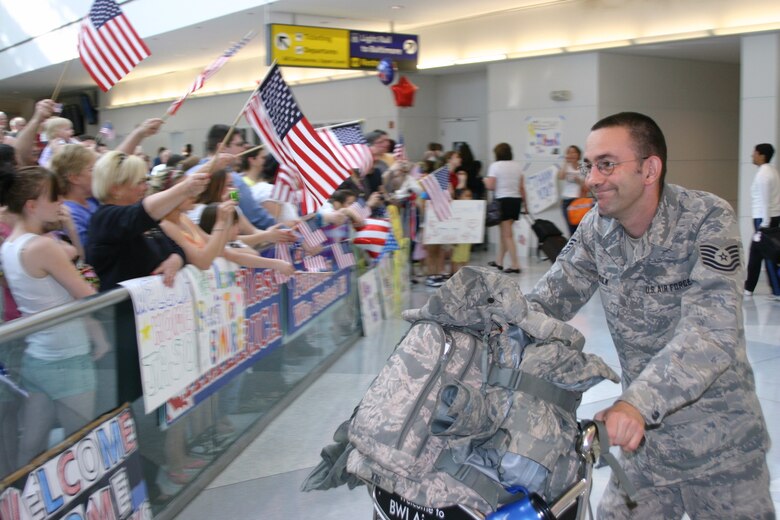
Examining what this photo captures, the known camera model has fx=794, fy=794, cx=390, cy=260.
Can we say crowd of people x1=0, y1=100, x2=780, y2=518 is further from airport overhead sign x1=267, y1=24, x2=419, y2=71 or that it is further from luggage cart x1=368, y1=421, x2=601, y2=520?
airport overhead sign x1=267, y1=24, x2=419, y2=71

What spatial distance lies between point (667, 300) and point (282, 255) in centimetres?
410

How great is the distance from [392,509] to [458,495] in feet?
0.70

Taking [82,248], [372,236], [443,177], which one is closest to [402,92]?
[443,177]

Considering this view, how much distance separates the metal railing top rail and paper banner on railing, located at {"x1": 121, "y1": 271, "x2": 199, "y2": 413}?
0.51 feet

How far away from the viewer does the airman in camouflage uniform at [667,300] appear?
2.30 metres

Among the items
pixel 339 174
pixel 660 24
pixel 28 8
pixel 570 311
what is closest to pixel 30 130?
pixel 339 174

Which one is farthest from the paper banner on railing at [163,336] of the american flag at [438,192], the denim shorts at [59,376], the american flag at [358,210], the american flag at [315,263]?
the american flag at [438,192]

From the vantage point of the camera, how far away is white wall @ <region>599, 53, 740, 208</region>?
14.2 meters

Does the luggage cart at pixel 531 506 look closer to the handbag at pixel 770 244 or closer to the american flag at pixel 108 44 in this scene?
the american flag at pixel 108 44

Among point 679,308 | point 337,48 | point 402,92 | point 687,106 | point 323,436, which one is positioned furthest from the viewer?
point 687,106

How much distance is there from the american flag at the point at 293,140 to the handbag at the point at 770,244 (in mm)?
5596

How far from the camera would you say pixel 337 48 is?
14.0 metres

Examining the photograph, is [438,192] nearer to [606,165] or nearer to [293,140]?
[293,140]

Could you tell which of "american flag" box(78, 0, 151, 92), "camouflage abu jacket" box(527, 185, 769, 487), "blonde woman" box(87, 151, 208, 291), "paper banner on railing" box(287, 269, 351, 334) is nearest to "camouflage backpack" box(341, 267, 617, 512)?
"camouflage abu jacket" box(527, 185, 769, 487)
